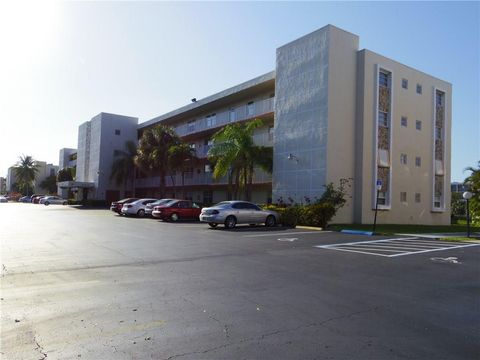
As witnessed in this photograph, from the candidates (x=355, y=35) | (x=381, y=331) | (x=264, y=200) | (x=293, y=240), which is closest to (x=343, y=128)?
(x=355, y=35)

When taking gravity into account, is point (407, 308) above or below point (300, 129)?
below

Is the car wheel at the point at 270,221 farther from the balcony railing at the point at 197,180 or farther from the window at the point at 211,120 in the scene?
the window at the point at 211,120

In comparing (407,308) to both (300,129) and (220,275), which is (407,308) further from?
(300,129)

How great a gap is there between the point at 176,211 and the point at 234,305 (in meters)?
21.3

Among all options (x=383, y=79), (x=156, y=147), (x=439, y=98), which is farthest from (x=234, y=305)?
(x=156, y=147)

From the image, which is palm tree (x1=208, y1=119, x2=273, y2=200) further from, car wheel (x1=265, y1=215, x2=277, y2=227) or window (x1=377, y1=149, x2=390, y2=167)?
window (x1=377, y1=149, x2=390, y2=167)

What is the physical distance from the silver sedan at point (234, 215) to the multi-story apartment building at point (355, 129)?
461 centimetres

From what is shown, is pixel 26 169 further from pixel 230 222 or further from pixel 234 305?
pixel 234 305

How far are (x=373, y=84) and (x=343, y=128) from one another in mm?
3948

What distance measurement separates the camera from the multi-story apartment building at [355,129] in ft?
87.8

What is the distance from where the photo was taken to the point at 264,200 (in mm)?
34656

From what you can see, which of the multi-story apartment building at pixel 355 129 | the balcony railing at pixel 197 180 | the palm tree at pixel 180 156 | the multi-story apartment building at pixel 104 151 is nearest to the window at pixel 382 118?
the multi-story apartment building at pixel 355 129

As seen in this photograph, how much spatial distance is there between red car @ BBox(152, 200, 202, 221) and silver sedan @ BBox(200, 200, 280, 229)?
549cm

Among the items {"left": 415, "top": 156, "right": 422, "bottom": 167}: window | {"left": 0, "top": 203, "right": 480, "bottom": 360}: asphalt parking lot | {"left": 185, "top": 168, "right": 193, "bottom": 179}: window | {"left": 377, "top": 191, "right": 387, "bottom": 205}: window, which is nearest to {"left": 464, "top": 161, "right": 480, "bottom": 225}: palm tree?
{"left": 415, "top": 156, "right": 422, "bottom": 167}: window
